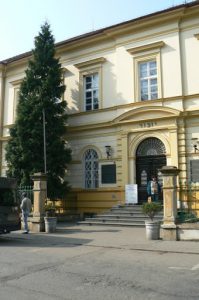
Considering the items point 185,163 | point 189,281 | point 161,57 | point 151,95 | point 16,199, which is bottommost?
point 189,281

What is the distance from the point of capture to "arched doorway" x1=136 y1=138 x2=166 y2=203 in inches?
798

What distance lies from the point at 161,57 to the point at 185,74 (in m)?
1.72

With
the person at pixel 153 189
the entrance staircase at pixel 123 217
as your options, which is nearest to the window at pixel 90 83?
the person at pixel 153 189

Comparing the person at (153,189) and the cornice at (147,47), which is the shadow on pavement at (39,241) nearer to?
the person at (153,189)

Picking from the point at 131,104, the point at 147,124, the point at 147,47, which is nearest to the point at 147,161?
the point at 147,124

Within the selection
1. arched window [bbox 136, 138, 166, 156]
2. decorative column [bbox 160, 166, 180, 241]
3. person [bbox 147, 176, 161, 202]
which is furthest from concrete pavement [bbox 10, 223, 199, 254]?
arched window [bbox 136, 138, 166, 156]

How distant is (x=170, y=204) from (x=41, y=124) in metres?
10.6

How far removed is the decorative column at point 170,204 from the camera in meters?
13.5

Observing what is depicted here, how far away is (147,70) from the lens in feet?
69.7

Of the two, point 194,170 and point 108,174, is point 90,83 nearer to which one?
point 108,174

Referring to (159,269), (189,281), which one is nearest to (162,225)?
(159,269)

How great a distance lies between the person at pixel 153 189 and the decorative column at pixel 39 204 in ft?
18.4

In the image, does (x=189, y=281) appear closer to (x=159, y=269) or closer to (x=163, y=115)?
(x=159, y=269)

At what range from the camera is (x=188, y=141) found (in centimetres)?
1930
